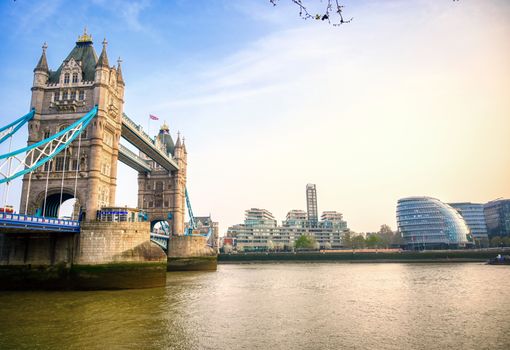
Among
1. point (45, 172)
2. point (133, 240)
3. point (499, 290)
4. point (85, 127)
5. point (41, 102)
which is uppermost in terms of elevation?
point (41, 102)

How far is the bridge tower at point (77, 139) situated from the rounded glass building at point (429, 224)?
400ft

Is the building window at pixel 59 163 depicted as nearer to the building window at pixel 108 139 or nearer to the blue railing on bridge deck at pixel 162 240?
the building window at pixel 108 139

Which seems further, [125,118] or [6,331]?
[125,118]

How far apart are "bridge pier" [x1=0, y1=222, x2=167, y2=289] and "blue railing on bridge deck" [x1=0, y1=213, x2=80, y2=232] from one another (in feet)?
5.32

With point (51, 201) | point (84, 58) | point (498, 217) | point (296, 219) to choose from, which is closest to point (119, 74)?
point (84, 58)

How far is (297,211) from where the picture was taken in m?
176

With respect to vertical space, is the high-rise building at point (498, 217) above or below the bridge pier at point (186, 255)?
above

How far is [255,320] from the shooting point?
19172 mm

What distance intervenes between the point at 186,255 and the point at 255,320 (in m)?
44.3

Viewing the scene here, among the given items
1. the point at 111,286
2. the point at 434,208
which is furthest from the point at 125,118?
the point at 434,208

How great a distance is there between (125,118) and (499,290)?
44.7 m

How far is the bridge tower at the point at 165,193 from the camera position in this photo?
6819 cm

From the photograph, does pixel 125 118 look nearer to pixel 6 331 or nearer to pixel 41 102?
pixel 41 102

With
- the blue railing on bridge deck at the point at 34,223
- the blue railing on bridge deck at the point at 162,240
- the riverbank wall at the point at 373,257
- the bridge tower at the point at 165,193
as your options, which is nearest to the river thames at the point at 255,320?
the blue railing on bridge deck at the point at 34,223
